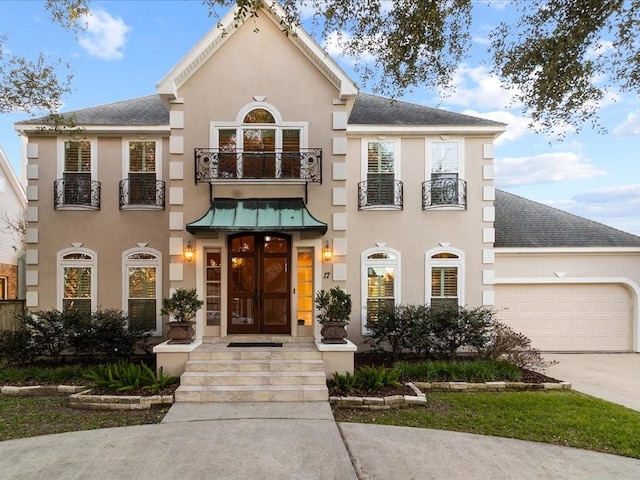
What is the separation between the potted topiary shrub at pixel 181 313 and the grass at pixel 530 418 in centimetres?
366

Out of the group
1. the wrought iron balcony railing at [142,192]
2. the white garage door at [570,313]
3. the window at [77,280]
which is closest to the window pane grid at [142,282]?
the window at [77,280]

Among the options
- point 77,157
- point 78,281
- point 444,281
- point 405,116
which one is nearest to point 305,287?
point 444,281

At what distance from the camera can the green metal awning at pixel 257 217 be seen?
8172mm

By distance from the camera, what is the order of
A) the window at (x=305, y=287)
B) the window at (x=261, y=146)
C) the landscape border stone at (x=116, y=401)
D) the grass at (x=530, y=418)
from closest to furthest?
the grass at (x=530, y=418), the landscape border stone at (x=116, y=401), the window at (x=261, y=146), the window at (x=305, y=287)

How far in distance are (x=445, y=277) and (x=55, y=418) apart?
9520 mm

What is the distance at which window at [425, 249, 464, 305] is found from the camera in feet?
35.4

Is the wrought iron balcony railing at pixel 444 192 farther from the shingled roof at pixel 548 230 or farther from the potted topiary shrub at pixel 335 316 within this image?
the potted topiary shrub at pixel 335 316

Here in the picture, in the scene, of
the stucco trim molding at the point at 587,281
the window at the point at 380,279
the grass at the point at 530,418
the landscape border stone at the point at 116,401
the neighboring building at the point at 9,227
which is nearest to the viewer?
the grass at the point at 530,418

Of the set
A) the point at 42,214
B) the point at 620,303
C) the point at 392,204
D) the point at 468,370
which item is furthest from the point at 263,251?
the point at 620,303

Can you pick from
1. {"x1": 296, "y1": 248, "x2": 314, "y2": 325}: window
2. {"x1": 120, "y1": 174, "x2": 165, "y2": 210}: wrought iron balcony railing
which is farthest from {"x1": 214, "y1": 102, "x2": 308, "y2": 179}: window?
{"x1": 120, "y1": 174, "x2": 165, "y2": 210}: wrought iron balcony railing

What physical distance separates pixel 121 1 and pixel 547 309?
14.4 meters

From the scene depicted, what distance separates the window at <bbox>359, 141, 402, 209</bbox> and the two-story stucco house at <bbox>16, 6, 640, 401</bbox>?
1.2 inches

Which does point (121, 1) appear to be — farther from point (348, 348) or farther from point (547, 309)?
point (547, 309)

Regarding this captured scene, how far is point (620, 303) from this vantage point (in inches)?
454
